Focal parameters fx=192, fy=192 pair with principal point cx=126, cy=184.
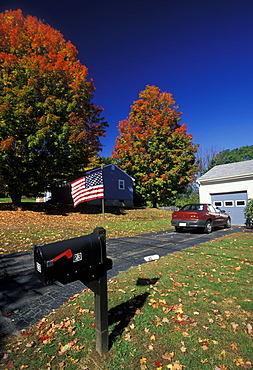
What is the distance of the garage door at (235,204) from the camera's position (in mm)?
14147

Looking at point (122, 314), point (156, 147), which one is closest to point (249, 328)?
point (122, 314)

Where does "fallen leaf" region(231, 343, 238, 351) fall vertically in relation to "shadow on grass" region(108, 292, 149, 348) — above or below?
below

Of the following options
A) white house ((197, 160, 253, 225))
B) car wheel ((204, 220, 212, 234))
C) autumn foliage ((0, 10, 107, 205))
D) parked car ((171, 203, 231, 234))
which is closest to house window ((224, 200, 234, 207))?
white house ((197, 160, 253, 225))

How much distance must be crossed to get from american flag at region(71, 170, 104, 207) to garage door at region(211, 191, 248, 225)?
11.3 m

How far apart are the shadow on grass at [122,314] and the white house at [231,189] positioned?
44.0 feet

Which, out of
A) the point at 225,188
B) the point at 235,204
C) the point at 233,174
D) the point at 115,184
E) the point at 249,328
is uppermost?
the point at 115,184

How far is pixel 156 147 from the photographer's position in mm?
22812

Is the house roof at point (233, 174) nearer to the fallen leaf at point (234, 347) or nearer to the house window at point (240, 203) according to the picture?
the house window at point (240, 203)

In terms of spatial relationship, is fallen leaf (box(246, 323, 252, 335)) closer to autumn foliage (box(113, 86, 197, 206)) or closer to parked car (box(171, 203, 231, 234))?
parked car (box(171, 203, 231, 234))

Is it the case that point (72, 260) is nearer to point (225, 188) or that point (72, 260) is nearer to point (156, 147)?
point (225, 188)

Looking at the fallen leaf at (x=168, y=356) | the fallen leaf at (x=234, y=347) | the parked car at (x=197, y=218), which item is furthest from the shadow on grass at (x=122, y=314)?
the parked car at (x=197, y=218)

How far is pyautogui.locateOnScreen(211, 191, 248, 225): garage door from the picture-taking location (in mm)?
14147

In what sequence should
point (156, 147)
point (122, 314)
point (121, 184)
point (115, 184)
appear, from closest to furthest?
1. point (122, 314)
2. point (156, 147)
3. point (115, 184)
4. point (121, 184)

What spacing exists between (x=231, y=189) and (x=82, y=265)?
15333mm
